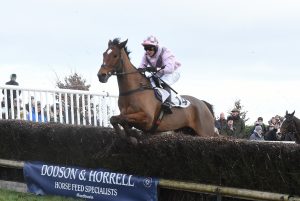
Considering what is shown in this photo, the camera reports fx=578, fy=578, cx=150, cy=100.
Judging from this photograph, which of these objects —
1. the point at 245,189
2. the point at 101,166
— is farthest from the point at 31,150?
the point at 245,189

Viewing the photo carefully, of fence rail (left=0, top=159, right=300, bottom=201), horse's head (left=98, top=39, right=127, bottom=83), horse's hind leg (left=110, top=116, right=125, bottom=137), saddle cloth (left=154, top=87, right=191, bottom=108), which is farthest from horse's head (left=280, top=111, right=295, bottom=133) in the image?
fence rail (left=0, top=159, right=300, bottom=201)

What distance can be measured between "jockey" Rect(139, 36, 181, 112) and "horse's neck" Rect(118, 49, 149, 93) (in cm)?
30

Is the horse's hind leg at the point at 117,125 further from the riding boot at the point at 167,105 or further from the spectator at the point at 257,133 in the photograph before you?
the spectator at the point at 257,133

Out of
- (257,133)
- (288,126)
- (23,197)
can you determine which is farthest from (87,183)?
(257,133)

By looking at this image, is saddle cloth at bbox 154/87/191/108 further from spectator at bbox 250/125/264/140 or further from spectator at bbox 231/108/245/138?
spectator at bbox 250/125/264/140

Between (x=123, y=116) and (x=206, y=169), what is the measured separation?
165 centimetres

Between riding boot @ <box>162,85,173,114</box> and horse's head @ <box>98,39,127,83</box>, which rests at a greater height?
horse's head @ <box>98,39,127,83</box>

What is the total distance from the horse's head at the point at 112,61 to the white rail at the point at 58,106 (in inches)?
98.2

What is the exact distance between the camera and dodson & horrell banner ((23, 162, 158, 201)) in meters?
7.84

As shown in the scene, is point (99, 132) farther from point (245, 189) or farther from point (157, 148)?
point (245, 189)

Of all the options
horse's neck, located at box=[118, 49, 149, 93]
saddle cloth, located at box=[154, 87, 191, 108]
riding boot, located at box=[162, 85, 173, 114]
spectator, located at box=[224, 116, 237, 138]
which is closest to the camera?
horse's neck, located at box=[118, 49, 149, 93]

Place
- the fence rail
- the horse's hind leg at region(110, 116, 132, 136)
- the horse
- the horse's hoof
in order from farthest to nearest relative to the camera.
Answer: the horse, the horse's hind leg at region(110, 116, 132, 136), the horse's hoof, the fence rail

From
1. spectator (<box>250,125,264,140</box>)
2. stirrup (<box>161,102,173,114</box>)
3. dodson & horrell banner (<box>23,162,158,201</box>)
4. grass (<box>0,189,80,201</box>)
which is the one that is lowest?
grass (<box>0,189,80,201</box>)

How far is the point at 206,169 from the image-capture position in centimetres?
728
